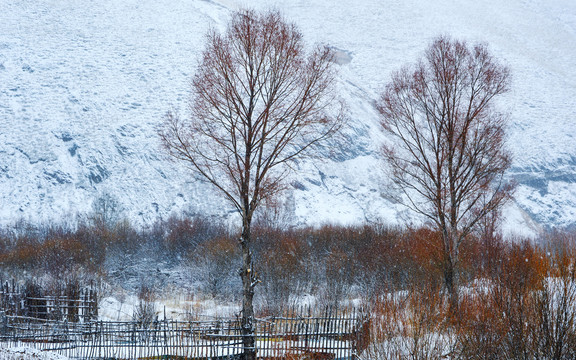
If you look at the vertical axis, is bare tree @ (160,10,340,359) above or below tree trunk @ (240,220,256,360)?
above

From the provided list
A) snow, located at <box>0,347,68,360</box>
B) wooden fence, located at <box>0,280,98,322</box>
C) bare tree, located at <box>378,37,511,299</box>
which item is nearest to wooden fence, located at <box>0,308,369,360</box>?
snow, located at <box>0,347,68,360</box>

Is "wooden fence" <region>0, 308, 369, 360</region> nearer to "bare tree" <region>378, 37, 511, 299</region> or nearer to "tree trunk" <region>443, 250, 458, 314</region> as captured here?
"tree trunk" <region>443, 250, 458, 314</region>

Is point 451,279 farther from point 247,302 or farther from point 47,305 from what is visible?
point 47,305

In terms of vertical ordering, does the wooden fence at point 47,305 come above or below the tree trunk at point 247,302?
below

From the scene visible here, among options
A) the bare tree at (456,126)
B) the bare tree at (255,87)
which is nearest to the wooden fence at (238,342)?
the bare tree at (456,126)

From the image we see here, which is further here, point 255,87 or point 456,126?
point 456,126

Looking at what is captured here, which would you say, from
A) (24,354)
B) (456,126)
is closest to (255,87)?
(456,126)

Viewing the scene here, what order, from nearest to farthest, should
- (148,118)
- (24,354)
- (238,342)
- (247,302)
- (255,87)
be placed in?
(247,302) < (238,342) < (255,87) < (24,354) < (148,118)

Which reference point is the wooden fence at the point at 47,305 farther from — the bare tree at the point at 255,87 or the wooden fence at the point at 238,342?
the bare tree at the point at 255,87

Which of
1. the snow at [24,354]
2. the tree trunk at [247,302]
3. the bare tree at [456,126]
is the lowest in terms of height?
the snow at [24,354]

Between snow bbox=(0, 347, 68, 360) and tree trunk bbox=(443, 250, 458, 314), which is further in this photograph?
snow bbox=(0, 347, 68, 360)

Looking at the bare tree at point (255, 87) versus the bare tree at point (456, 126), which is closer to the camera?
the bare tree at point (255, 87)

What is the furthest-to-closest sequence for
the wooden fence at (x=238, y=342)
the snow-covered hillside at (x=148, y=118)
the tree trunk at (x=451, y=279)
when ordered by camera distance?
the snow-covered hillside at (x=148, y=118) → the tree trunk at (x=451, y=279) → the wooden fence at (x=238, y=342)

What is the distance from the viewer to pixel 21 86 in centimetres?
9838
